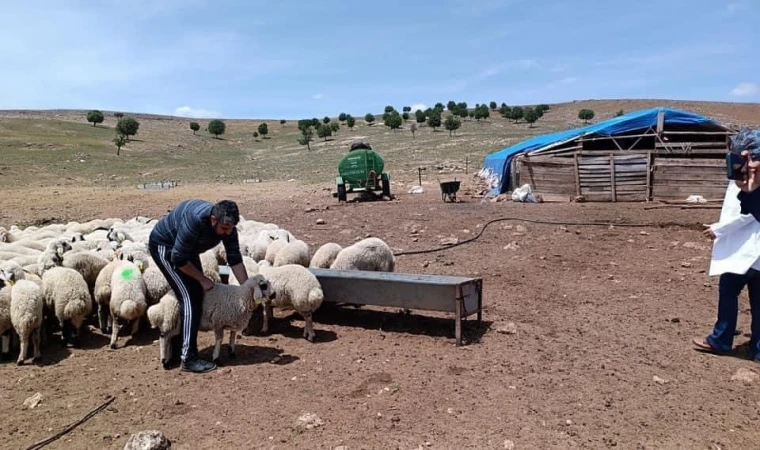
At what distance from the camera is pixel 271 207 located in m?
17.4

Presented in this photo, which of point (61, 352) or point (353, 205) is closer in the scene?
point (61, 352)

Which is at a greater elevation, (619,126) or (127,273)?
(619,126)

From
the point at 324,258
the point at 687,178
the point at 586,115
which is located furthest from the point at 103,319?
the point at 586,115

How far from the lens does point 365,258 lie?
793 centimetres

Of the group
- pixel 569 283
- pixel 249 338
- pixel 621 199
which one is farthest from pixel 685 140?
pixel 249 338

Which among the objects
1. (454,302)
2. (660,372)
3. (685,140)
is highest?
(685,140)

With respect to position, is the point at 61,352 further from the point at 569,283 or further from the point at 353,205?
the point at 353,205

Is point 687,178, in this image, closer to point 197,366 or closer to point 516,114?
point 197,366

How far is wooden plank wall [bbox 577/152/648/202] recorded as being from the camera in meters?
16.1

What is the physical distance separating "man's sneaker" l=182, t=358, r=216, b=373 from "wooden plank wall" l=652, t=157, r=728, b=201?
14103 mm

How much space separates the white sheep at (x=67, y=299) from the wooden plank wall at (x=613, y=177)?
13831 mm

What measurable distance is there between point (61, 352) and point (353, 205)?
1146 cm

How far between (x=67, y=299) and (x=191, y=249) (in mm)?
2135

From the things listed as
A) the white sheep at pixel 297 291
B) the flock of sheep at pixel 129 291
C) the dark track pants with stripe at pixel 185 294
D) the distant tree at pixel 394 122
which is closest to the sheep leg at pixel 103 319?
the flock of sheep at pixel 129 291
